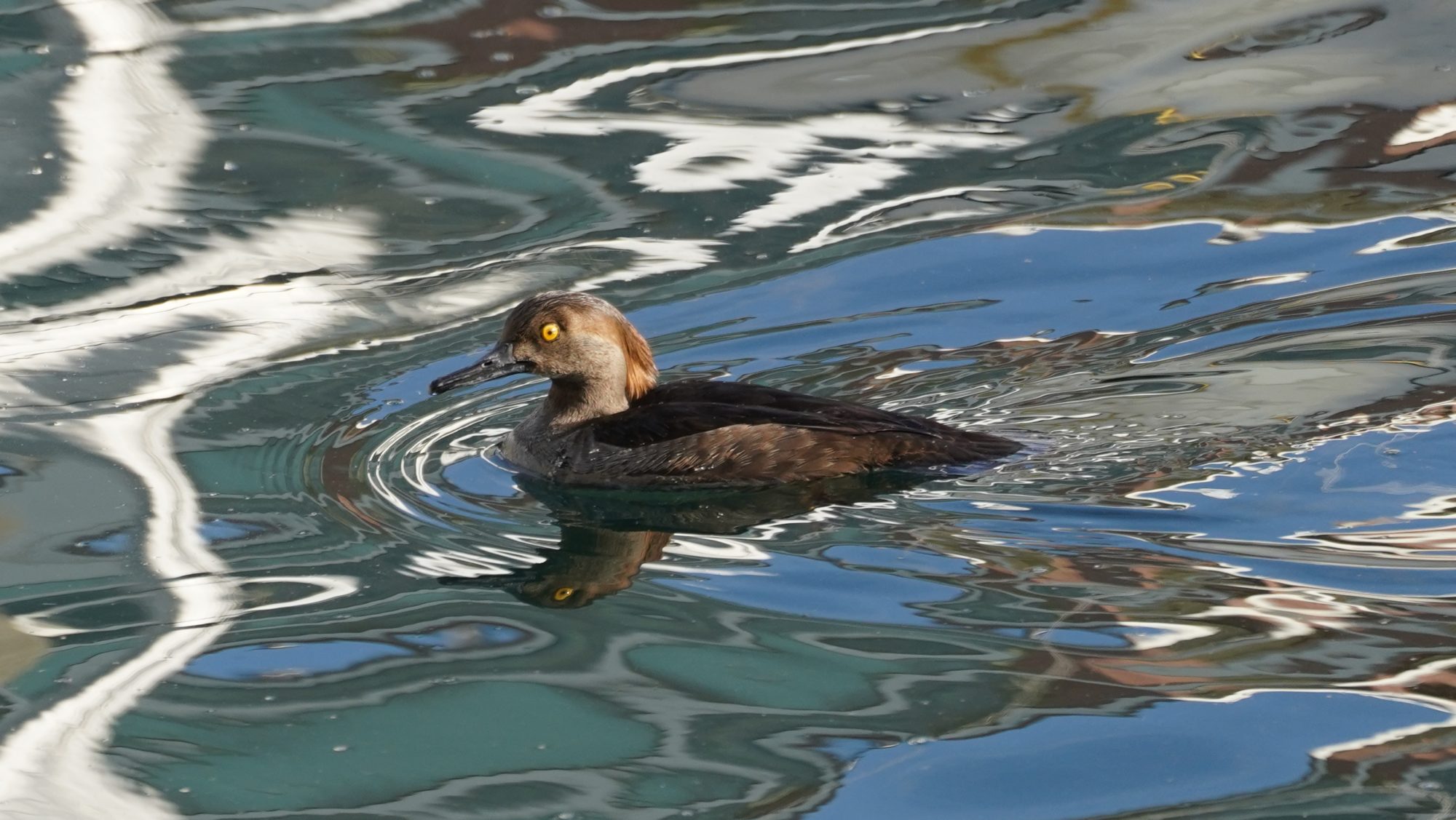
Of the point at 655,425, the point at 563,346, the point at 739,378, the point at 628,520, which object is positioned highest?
the point at 563,346

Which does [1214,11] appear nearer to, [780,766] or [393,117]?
[393,117]

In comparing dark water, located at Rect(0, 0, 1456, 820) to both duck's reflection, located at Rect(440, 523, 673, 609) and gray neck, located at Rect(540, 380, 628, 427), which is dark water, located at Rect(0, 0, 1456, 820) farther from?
gray neck, located at Rect(540, 380, 628, 427)

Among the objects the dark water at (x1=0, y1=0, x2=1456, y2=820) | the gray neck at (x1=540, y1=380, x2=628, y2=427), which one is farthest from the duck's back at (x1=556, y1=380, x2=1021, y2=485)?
the gray neck at (x1=540, y1=380, x2=628, y2=427)

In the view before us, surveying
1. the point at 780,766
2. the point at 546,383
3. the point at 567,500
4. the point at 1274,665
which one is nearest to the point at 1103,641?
the point at 1274,665

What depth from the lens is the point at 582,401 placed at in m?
7.92

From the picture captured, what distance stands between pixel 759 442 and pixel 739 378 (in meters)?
1.44

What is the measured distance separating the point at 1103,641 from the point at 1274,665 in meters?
0.47

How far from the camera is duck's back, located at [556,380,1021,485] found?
719cm

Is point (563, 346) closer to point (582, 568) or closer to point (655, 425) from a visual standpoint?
point (655, 425)

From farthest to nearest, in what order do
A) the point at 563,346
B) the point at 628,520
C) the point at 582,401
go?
the point at 582,401
the point at 563,346
the point at 628,520

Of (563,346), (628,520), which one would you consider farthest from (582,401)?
(628,520)

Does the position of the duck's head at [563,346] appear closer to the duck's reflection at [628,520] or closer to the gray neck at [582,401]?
the gray neck at [582,401]

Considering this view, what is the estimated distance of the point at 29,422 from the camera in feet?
Answer: 25.9

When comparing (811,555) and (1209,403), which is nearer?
(811,555)
